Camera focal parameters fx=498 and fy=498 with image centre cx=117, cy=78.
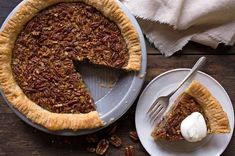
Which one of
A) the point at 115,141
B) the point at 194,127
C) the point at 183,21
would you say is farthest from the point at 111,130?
the point at 183,21

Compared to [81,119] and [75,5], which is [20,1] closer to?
[75,5]

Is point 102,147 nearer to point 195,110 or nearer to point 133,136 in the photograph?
point 133,136

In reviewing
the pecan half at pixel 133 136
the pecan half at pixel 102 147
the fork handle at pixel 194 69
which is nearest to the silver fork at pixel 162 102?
the fork handle at pixel 194 69

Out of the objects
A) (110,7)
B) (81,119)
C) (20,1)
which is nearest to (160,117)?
(81,119)

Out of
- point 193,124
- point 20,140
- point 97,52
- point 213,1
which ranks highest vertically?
point 213,1

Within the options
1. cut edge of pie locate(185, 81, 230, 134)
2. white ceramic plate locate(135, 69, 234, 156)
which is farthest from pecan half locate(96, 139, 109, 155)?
cut edge of pie locate(185, 81, 230, 134)

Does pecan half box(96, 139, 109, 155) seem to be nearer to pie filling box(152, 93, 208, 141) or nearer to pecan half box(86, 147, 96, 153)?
pecan half box(86, 147, 96, 153)

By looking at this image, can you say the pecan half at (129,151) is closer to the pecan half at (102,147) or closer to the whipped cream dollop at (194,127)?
the pecan half at (102,147)
